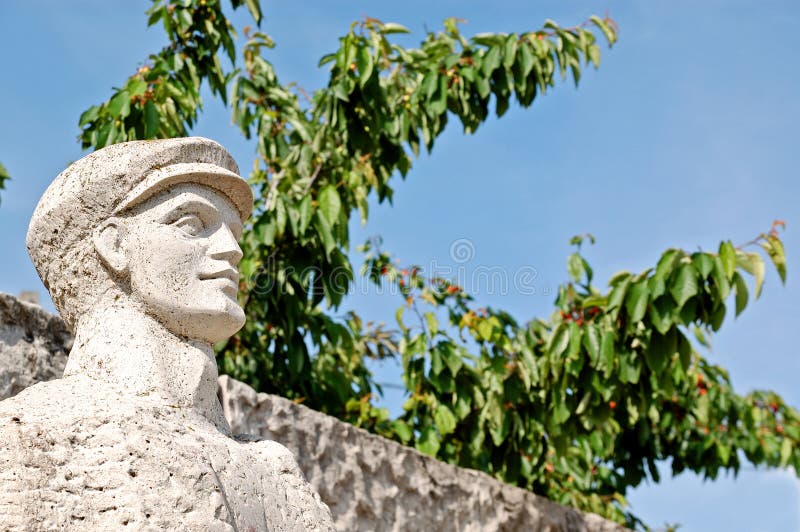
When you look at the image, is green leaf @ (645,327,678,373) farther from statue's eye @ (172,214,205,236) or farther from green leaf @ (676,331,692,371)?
statue's eye @ (172,214,205,236)

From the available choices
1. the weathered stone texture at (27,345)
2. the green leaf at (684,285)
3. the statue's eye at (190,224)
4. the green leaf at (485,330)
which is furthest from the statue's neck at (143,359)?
the green leaf at (485,330)

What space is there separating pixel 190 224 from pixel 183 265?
0.12 m

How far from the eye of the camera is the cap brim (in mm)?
2875

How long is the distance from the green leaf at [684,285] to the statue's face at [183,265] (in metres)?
2.45

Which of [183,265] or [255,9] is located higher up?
[255,9]

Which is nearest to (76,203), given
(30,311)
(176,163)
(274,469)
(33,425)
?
(176,163)

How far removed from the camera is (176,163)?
2.94 meters

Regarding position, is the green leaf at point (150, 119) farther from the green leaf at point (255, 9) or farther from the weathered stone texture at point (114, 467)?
the weathered stone texture at point (114, 467)

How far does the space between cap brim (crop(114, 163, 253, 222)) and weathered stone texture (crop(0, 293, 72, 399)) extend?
3.31 feet

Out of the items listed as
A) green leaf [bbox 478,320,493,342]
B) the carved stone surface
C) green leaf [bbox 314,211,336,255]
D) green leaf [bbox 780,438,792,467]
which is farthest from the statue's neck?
green leaf [bbox 780,438,792,467]

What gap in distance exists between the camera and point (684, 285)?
491cm

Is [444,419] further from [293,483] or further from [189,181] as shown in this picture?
[189,181]

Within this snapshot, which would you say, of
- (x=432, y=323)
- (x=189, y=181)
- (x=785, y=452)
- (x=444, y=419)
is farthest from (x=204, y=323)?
(x=785, y=452)

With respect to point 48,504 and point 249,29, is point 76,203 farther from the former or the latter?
point 249,29
